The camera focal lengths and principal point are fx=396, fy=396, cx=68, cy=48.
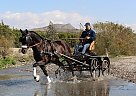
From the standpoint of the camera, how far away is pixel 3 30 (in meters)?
51.1

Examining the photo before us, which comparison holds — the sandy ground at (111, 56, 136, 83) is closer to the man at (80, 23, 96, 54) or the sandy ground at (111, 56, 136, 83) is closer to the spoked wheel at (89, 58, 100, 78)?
the spoked wheel at (89, 58, 100, 78)

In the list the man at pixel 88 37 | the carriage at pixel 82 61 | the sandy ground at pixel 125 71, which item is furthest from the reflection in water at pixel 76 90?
the sandy ground at pixel 125 71

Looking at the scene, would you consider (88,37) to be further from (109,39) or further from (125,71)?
(109,39)

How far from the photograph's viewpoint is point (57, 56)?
18.3 meters

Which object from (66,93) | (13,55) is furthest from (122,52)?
(66,93)

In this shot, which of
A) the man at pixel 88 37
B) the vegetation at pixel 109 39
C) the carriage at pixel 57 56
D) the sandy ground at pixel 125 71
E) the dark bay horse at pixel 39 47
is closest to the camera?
the dark bay horse at pixel 39 47

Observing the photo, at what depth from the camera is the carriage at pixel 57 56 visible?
17.3m

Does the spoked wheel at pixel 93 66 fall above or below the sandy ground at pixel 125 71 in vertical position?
above

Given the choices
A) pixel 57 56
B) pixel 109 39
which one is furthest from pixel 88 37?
pixel 109 39

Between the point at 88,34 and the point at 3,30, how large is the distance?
3339cm

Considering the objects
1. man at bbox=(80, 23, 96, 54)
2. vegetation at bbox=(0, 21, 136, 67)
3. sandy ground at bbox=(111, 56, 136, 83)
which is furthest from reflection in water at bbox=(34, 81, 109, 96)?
vegetation at bbox=(0, 21, 136, 67)

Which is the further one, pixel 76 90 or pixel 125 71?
pixel 125 71

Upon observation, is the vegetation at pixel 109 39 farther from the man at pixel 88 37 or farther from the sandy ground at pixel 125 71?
the man at pixel 88 37

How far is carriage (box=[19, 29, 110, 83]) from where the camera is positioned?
56.7 feet
